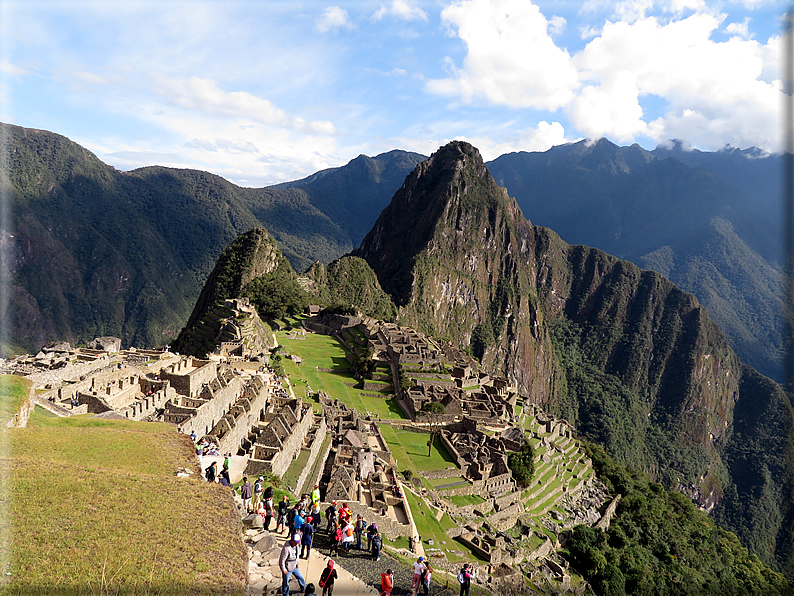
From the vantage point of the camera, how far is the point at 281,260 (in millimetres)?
114562

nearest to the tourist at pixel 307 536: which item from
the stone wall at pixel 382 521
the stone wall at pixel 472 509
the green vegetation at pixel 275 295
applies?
the stone wall at pixel 382 521

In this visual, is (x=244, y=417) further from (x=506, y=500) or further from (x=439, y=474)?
(x=506, y=500)

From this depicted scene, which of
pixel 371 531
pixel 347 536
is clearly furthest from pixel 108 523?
pixel 371 531

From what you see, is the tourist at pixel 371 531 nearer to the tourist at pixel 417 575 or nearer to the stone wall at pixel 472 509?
the tourist at pixel 417 575

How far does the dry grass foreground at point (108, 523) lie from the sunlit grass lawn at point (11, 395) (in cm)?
94

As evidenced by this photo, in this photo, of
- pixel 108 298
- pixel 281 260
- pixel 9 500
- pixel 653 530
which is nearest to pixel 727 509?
pixel 653 530

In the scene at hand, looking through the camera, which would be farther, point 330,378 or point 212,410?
point 330,378

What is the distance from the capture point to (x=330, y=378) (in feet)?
167

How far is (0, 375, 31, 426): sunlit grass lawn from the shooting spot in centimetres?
1589

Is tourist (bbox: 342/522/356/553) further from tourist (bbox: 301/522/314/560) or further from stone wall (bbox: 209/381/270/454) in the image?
stone wall (bbox: 209/381/270/454)

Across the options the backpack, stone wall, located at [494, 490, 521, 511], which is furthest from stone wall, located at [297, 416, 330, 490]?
stone wall, located at [494, 490, 521, 511]

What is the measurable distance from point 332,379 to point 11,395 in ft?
114

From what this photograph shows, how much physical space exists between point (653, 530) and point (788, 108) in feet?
176

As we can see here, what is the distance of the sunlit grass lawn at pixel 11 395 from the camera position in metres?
15.9
